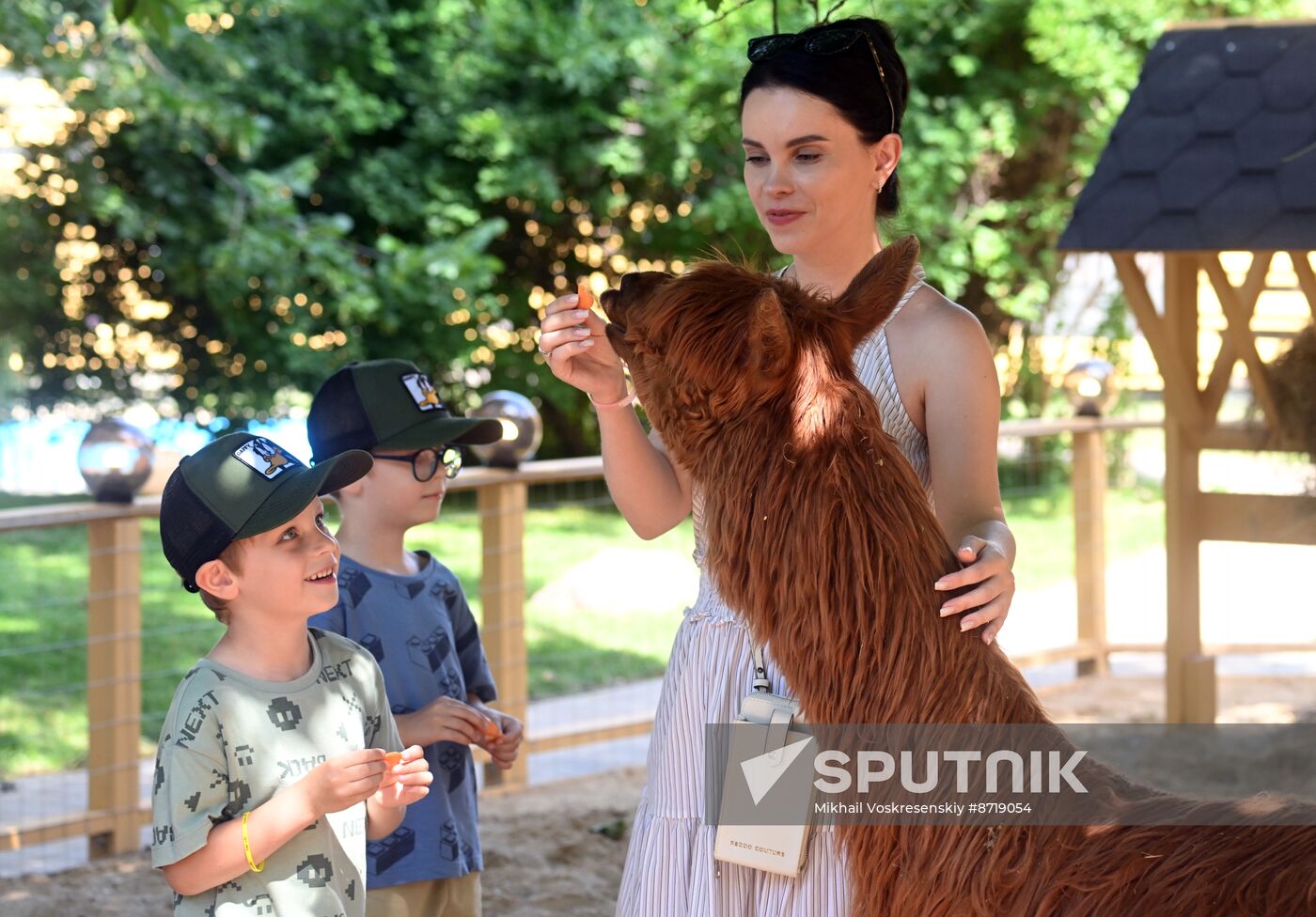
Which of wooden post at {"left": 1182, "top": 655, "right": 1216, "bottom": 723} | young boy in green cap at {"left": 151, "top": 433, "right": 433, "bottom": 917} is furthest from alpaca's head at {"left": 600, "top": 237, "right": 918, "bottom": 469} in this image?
wooden post at {"left": 1182, "top": 655, "right": 1216, "bottom": 723}

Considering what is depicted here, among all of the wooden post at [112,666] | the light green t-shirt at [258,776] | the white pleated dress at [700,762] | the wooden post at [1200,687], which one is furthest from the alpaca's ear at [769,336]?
the wooden post at [1200,687]

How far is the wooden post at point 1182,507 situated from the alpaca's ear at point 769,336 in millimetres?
4607

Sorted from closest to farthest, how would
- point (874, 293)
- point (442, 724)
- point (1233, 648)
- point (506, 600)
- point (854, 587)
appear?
point (854, 587), point (874, 293), point (442, 724), point (506, 600), point (1233, 648)

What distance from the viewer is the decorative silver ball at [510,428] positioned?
5281mm

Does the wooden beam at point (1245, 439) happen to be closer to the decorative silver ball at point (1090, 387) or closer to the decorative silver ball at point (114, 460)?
the decorative silver ball at point (1090, 387)

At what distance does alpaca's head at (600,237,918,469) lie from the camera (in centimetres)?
190

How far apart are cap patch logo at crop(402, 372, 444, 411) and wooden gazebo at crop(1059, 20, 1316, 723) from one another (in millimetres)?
3365

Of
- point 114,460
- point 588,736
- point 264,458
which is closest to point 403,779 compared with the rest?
point 264,458

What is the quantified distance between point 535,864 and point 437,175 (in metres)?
8.33

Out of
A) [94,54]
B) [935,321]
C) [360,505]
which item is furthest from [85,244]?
[935,321]

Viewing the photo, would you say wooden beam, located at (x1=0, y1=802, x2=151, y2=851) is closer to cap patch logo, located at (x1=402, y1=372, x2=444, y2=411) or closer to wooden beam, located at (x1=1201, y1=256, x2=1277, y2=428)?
cap patch logo, located at (x1=402, y1=372, x2=444, y2=411)

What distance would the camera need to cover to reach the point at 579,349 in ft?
6.96

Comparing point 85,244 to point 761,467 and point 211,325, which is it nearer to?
point 211,325

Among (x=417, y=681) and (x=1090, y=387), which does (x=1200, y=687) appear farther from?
(x=417, y=681)
